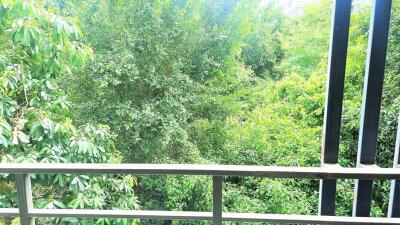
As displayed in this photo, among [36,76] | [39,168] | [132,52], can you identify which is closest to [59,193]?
[36,76]

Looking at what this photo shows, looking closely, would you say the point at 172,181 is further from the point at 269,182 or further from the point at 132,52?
the point at 132,52

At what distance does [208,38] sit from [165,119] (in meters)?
1.15

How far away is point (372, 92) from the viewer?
170 centimetres

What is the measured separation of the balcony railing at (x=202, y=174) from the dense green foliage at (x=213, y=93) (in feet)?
4.47

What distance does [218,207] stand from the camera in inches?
53.1

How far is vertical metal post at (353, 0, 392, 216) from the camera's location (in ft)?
5.44

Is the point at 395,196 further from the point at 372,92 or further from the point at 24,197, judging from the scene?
the point at 24,197

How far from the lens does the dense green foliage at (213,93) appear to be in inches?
143

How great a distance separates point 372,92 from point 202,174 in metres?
0.98

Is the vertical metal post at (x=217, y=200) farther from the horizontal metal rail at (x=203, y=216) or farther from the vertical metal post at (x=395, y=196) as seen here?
the vertical metal post at (x=395, y=196)

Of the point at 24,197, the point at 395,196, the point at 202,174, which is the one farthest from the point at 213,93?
the point at 24,197

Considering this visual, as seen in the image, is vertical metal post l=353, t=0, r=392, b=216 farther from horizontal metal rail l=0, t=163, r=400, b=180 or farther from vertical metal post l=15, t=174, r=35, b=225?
vertical metal post l=15, t=174, r=35, b=225

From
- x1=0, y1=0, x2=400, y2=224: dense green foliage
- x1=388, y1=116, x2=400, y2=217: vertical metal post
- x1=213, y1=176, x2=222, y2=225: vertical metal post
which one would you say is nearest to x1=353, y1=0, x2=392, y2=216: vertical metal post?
x1=388, y1=116, x2=400, y2=217: vertical metal post

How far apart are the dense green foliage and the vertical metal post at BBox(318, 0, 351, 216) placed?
1.55 metres
